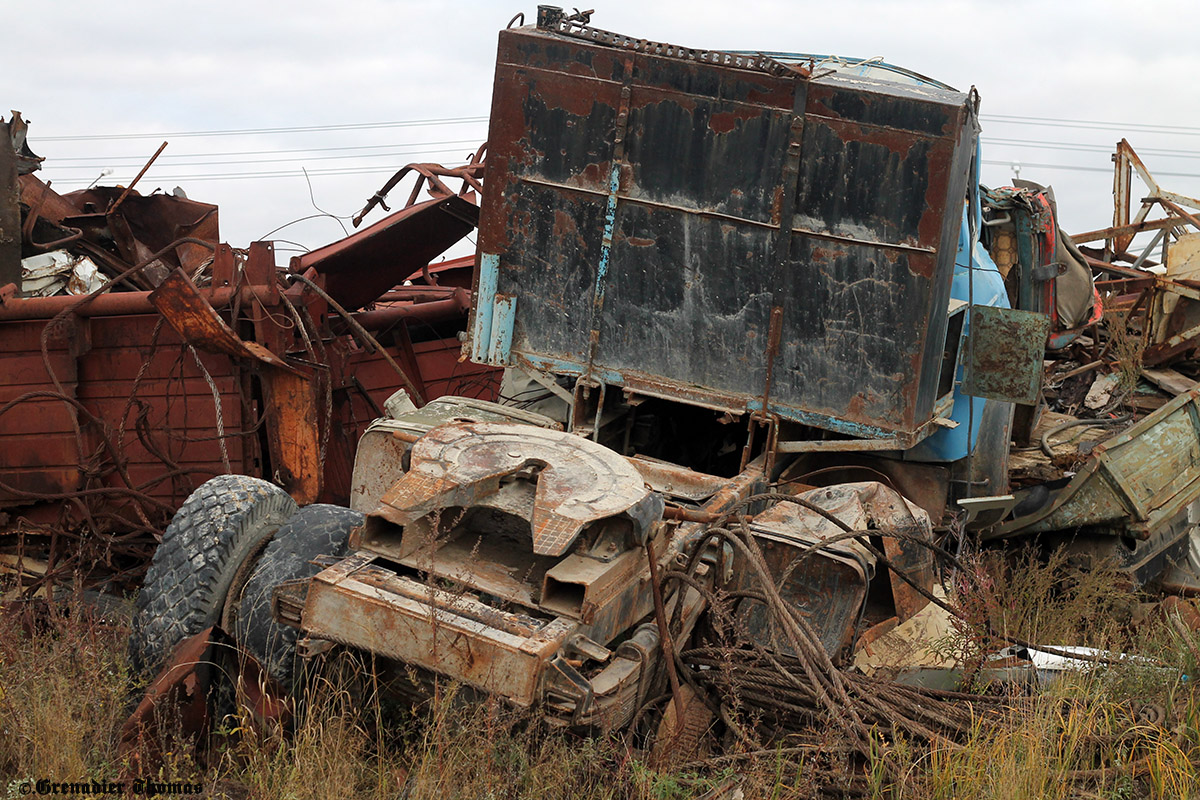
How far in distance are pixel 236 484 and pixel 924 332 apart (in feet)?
10.9

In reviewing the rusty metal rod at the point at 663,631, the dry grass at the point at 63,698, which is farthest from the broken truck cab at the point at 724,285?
the dry grass at the point at 63,698

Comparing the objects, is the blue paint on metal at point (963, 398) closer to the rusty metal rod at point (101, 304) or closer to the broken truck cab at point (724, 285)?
the broken truck cab at point (724, 285)

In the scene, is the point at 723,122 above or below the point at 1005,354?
above

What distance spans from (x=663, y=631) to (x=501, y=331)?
9.13 feet

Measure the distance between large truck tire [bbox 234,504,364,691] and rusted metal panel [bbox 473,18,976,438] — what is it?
2.09 metres

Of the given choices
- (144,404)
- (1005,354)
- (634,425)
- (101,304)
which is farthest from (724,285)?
(101,304)

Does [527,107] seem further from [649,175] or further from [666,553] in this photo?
[666,553]

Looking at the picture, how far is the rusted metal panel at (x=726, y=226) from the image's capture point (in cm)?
536

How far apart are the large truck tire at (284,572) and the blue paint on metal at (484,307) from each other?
76.5 inches

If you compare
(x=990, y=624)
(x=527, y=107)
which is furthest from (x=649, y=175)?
(x=990, y=624)

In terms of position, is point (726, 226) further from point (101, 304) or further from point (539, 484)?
point (101, 304)

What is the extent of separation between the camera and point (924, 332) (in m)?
5.40

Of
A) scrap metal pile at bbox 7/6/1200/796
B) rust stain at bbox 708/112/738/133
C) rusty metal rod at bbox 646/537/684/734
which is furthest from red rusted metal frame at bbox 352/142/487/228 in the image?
rusty metal rod at bbox 646/537/684/734

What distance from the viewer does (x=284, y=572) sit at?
4.04m
